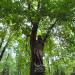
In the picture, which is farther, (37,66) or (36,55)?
(36,55)

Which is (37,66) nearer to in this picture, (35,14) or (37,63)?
(37,63)

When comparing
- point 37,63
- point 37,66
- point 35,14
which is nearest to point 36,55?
point 37,63

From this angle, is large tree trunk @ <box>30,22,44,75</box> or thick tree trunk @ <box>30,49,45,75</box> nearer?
thick tree trunk @ <box>30,49,45,75</box>

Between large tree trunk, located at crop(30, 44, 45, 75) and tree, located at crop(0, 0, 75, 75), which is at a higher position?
tree, located at crop(0, 0, 75, 75)

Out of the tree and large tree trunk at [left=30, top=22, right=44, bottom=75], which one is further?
large tree trunk at [left=30, top=22, right=44, bottom=75]

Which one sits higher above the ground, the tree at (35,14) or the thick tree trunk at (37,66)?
the tree at (35,14)

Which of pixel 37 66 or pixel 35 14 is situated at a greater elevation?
pixel 35 14

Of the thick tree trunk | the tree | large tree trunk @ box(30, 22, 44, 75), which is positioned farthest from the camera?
large tree trunk @ box(30, 22, 44, 75)

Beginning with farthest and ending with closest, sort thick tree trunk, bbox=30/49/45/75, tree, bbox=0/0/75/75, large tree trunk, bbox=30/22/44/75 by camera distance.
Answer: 1. large tree trunk, bbox=30/22/44/75
2. thick tree trunk, bbox=30/49/45/75
3. tree, bbox=0/0/75/75

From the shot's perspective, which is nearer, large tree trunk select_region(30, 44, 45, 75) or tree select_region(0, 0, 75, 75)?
tree select_region(0, 0, 75, 75)

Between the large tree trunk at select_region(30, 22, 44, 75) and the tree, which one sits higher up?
the tree

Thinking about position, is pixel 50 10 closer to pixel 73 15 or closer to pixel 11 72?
pixel 73 15

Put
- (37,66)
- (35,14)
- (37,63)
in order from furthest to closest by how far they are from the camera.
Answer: (37,63)
(37,66)
(35,14)

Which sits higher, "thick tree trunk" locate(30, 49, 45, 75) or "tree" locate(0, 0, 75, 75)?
"tree" locate(0, 0, 75, 75)
